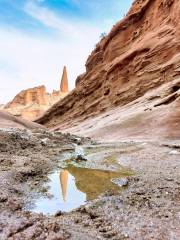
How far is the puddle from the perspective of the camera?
8.70 metres

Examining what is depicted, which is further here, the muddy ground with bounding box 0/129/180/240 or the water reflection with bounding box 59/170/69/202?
the water reflection with bounding box 59/170/69/202

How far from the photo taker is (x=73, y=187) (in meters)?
11.3

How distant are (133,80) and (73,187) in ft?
131

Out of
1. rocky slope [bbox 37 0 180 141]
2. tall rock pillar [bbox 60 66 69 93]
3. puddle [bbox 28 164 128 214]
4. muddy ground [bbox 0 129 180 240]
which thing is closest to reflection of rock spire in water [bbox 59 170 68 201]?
puddle [bbox 28 164 128 214]

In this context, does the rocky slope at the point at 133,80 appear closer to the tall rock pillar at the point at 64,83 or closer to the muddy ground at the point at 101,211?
the muddy ground at the point at 101,211

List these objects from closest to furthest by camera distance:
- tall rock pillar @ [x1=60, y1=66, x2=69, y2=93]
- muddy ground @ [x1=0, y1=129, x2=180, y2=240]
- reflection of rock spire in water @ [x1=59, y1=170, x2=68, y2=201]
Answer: muddy ground @ [x1=0, y1=129, x2=180, y2=240] → reflection of rock spire in water @ [x1=59, y1=170, x2=68, y2=201] → tall rock pillar @ [x1=60, y1=66, x2=69, y2=93]

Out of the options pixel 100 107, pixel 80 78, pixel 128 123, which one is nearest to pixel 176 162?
pixel 128 123

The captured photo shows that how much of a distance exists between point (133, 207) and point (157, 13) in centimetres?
5267

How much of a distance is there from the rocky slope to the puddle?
14.9 meters

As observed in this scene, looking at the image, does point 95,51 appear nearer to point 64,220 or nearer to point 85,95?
point 85,95

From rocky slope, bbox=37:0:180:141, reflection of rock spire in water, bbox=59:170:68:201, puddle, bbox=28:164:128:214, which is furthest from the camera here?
rocky slope, bbox=37:0:180:141

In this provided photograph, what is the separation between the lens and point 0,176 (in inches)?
431

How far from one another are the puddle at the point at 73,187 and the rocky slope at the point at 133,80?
14.9 meters

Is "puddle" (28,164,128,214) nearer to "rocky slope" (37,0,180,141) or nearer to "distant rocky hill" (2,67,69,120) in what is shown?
"rocky slope" (37,0,180,141)
